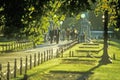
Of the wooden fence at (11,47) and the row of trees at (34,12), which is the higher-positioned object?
the row of trees at (34,12)

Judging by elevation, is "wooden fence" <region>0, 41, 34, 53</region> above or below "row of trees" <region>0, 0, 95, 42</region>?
below

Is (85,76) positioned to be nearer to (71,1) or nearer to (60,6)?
(60,6)

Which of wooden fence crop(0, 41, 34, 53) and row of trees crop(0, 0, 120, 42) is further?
wooden fence crop(0, 41, 34, 53)

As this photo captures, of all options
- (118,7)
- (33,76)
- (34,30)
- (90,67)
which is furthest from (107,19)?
(118,7)

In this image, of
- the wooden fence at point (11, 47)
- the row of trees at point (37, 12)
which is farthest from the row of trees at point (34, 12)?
the wooden fence at point (11, 47)

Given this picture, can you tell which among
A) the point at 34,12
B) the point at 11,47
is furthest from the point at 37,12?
the point at 11,47

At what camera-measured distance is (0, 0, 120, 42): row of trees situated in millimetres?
13836

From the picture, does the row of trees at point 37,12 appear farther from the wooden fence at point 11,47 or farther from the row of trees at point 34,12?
the wooden fence at point 11,47

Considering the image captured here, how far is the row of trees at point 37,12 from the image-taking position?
1384cm

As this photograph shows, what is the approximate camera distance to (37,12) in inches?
628

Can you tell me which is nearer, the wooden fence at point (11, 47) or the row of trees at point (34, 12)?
the row of trees at point (34, 12)

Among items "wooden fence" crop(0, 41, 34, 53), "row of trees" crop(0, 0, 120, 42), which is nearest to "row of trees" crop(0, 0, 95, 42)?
"row of trees" crop(0, 0, 120, 42)

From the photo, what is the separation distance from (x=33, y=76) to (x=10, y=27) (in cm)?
836

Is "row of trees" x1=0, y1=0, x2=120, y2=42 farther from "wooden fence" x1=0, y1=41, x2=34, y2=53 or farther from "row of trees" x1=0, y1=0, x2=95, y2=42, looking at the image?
"wooden fence" x1=0, y1=41, x2=34, y2=53
